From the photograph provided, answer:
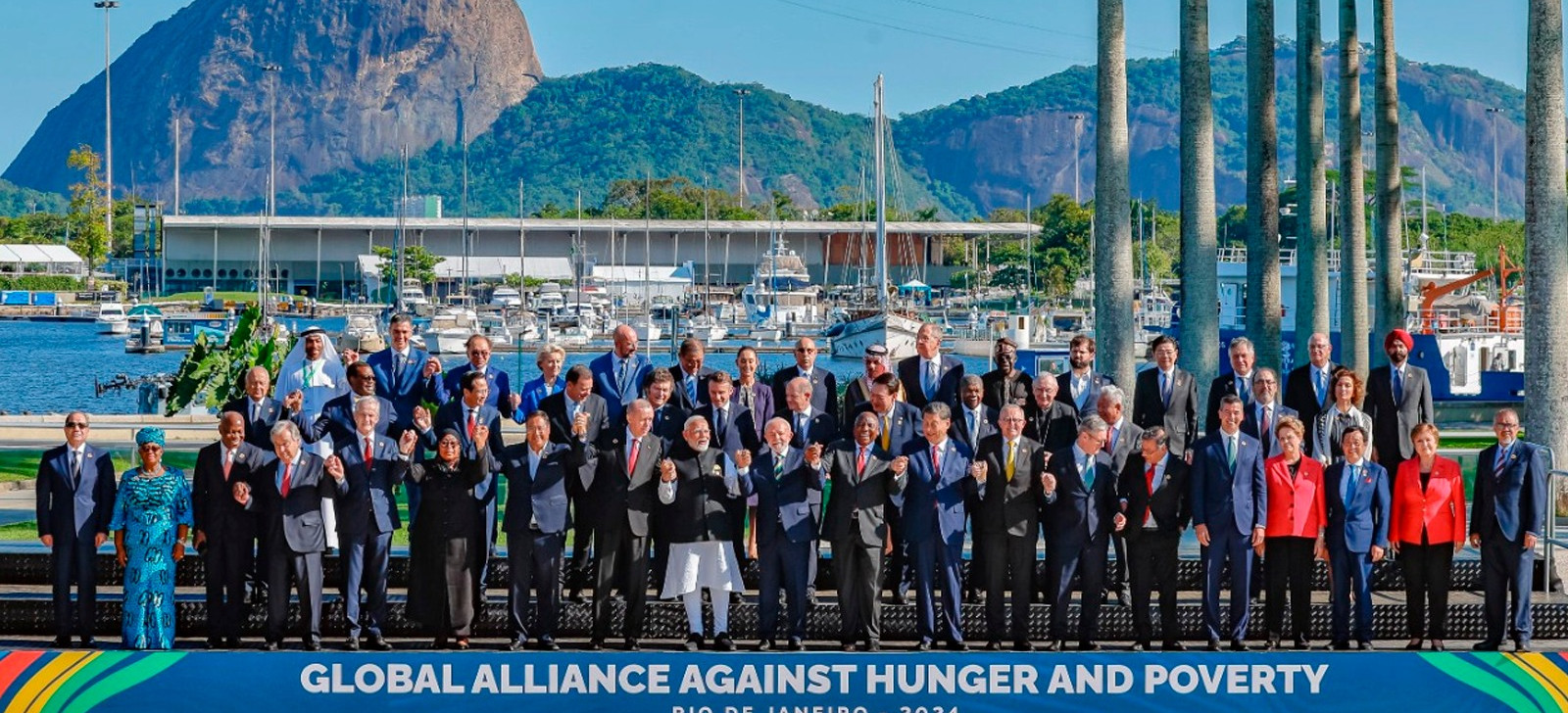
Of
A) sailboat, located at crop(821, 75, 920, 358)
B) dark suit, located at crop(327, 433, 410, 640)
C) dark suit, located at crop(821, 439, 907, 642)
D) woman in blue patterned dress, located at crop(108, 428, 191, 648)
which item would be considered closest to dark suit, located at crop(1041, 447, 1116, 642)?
dark suit, located at crop(821, 439, 907, 642)

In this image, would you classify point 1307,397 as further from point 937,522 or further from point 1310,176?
point 1310,176

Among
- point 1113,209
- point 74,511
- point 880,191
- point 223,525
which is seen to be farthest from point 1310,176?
point 880,191

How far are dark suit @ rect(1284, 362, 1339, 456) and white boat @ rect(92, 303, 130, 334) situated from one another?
98553mm

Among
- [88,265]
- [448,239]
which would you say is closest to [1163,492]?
[448,239]

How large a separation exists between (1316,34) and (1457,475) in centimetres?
1260

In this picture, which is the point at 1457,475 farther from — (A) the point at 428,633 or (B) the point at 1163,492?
(A) the point at 428,633

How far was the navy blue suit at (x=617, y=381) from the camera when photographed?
14078 millimetres

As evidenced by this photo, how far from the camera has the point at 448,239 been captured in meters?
144

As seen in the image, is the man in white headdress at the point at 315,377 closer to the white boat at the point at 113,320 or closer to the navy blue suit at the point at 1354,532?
the navy blue suit at the point at 1354,532

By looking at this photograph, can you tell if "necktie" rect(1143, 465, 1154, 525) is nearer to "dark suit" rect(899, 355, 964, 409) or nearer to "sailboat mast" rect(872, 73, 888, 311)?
"dark suit" rect(899, 355, 964, 409)

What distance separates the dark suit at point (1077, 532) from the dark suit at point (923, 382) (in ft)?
4.31

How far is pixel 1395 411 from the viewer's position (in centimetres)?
1367

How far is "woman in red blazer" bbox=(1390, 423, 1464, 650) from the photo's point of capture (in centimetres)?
1286

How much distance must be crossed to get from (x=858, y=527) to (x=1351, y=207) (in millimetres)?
15128
